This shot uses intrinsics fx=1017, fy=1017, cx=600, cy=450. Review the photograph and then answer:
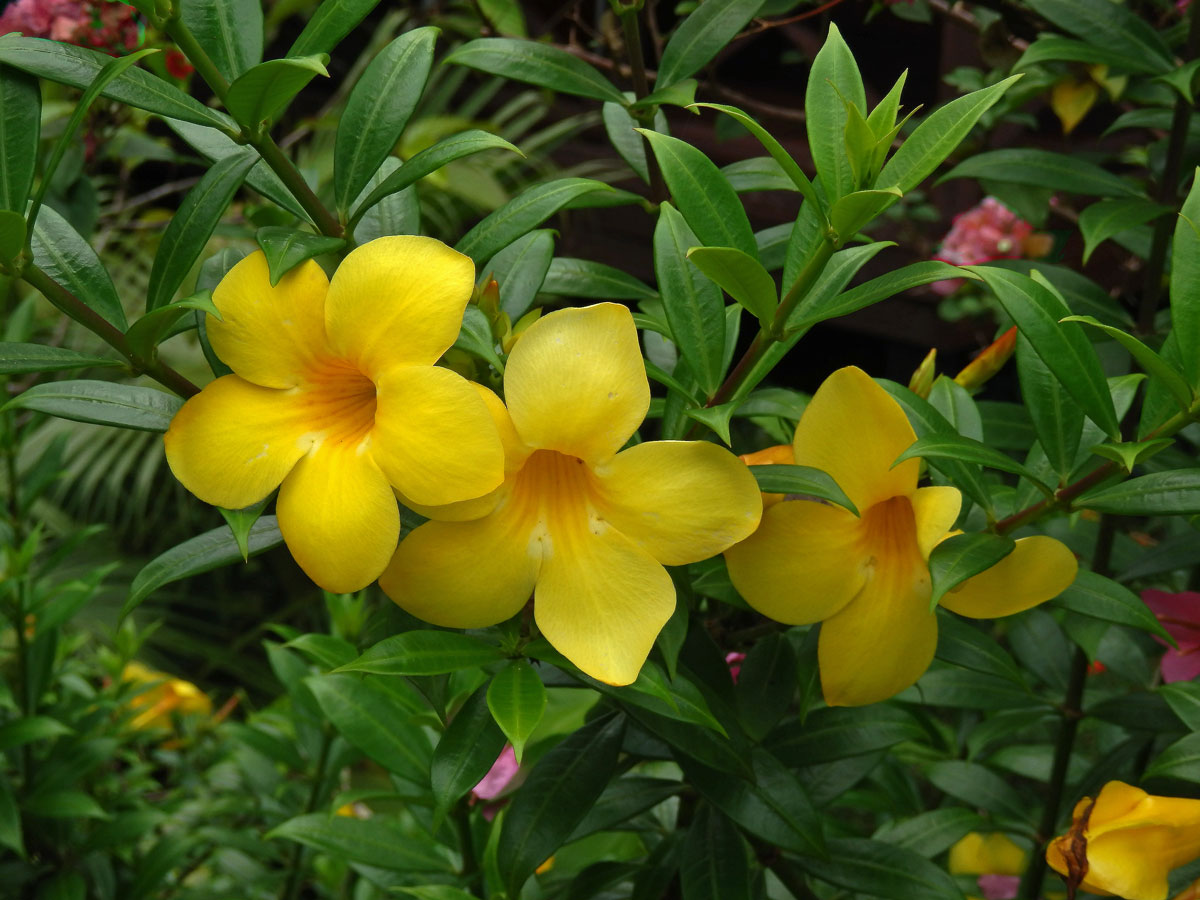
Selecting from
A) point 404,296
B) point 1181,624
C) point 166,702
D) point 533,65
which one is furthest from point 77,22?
point 1181,624

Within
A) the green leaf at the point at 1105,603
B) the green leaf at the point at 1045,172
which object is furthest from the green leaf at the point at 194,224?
the green leaf at the point at 1045,172

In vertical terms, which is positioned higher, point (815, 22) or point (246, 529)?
point (246, 529)

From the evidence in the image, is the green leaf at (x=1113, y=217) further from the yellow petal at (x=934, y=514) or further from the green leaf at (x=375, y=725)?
the green leaf at (x=375, y=725)

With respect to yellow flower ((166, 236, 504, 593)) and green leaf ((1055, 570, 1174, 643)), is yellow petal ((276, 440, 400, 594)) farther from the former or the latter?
green leaf ((1055, 570, 1174, 643))

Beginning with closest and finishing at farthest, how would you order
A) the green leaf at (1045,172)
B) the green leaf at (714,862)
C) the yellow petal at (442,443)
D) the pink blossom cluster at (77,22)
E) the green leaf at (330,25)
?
the yellow petal at (442,443) → the green leaf at (330,25) → the green leaf at (714,862) → the green leaf at (1045,172) → the pink blossom cluster at (77,22)

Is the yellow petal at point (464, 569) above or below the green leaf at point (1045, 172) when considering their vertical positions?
above

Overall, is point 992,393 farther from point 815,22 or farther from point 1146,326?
point 1146,326

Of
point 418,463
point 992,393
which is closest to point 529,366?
point 418,463
